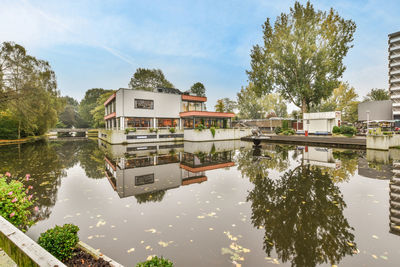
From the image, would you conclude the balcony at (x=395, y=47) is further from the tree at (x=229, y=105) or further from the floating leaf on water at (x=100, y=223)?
the floating leaf on water at (x=100, y=223)

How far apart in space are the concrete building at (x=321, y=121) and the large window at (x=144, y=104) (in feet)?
91.0

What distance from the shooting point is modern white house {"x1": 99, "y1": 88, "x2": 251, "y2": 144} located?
27.2 metres

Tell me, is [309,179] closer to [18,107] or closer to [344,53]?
[18,107]

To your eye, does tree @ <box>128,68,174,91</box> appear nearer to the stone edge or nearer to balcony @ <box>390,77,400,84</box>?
the stone edge

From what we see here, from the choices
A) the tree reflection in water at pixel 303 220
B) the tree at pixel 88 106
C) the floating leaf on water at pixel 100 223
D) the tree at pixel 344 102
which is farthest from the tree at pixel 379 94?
the tree at pixel 88 106

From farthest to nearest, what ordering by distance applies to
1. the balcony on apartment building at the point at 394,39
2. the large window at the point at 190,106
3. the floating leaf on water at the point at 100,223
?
1. the balcony on apartment building at the point at 394,39
2. the large window at the point at 190,106
3. the floating leaf on water at the point at 100,223

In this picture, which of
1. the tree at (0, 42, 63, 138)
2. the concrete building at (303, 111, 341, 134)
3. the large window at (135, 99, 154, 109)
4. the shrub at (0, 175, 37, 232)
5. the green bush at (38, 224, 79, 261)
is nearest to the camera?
the green bush at (38, 224, 79, 261)

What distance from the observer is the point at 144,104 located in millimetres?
30156

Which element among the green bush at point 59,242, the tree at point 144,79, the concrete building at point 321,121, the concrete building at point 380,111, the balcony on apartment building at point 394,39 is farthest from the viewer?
the tree at point 144,79

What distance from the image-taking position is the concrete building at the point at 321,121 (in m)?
32.6

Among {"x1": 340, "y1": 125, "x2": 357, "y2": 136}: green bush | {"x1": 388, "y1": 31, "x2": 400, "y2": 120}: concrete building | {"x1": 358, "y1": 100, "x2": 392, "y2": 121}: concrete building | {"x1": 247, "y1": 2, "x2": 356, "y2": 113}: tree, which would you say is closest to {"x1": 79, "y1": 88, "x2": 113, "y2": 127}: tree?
{"x1": 247, "y1": 2, "x2": 356, "y2": 113}: tree

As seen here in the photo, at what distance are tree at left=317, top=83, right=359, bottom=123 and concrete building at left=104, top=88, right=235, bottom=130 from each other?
3511 centimetres

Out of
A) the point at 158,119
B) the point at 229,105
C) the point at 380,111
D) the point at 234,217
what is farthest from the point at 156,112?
the point at 380,111

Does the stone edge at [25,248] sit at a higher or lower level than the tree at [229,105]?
lower
